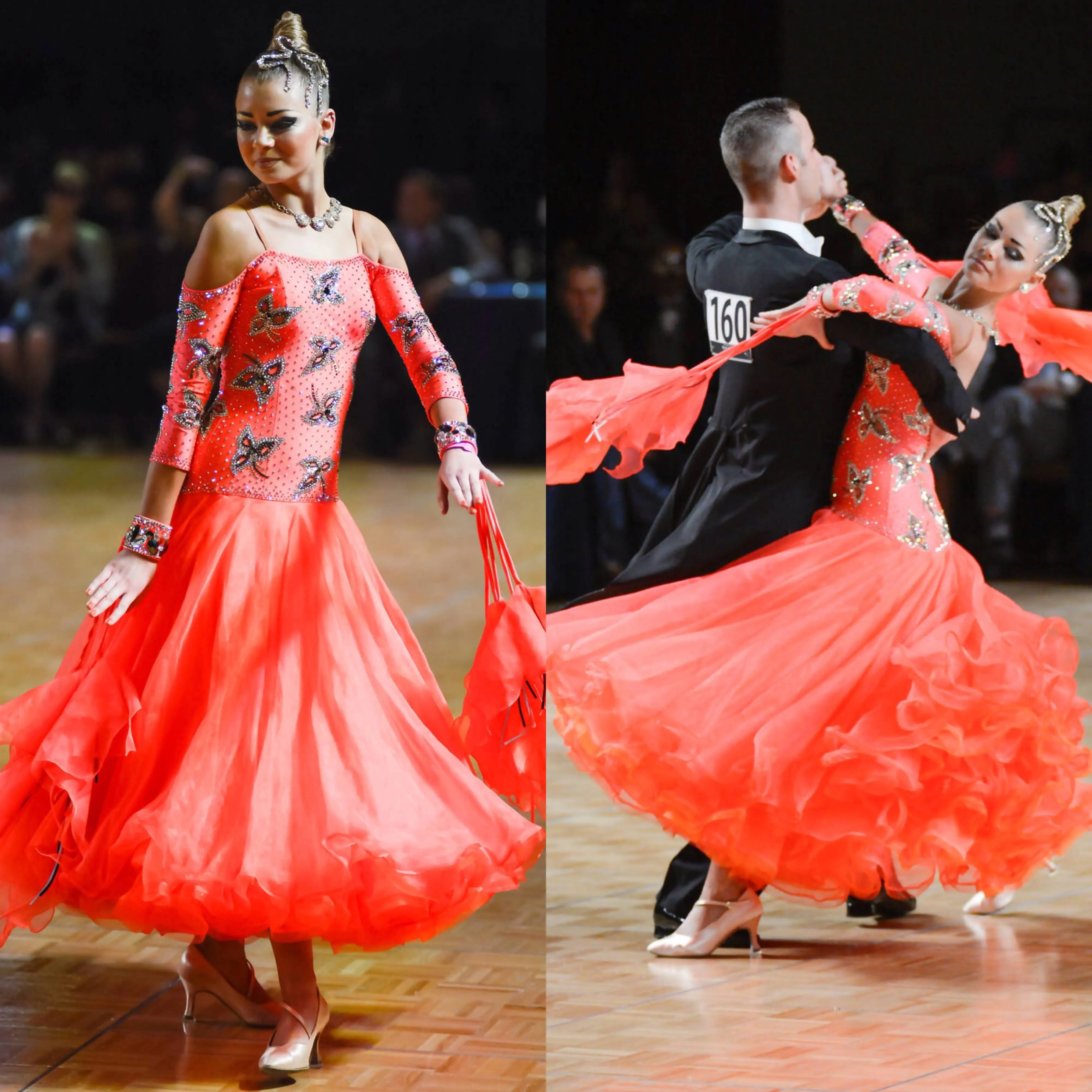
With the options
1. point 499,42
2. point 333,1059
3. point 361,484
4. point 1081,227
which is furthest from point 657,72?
point 499,42

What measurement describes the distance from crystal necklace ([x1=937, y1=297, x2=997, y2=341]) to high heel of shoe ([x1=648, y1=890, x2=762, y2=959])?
3.86 ft

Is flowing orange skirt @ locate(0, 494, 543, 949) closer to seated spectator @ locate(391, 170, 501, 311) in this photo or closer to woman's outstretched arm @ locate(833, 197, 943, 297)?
woman's outstretched arm @ locate(833, 197, 943, 297)

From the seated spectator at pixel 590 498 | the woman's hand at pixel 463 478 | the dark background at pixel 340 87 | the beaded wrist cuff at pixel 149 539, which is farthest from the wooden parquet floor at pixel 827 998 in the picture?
the dark background at pixel 340 87

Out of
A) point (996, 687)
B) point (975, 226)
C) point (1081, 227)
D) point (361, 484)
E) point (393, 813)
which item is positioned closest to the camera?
point (393, 813)

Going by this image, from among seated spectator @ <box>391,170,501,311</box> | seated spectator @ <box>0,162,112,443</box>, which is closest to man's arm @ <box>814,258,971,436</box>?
seated spectator @ <box>391,170,501,311</box>

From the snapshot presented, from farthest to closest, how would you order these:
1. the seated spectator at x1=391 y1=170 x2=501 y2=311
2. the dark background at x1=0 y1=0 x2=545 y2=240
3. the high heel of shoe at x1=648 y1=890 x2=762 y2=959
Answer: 1. the dark background at x1=0 y1=0 x2=545 y2=240
2. the seated spectator at x1=391 y1=170 x2=501 y2=311
3. the high heel of shoe at x1=648 y1=890 x2=762 y2=959

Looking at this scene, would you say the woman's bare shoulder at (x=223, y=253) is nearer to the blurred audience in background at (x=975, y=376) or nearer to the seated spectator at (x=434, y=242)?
the blurred audience in background at (x=975, y=376)

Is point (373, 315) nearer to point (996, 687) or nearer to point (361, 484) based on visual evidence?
point (996, 687)

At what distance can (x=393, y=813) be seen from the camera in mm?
2439

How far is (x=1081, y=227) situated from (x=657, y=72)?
3713 mm

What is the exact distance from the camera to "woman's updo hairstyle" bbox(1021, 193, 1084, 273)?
10.9 feet

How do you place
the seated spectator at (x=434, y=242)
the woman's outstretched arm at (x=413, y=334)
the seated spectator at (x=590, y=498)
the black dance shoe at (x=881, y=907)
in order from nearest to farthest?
1. the woman's outstretched arm at (x=413, y=334)
2. the black dance shoe at (x=881, y=907)
3. the seated spectator at (x=590, y=498)
4. the seated spectator at (x=434, y=242)

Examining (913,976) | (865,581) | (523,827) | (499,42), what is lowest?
(913,976)

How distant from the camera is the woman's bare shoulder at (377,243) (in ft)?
8.68
